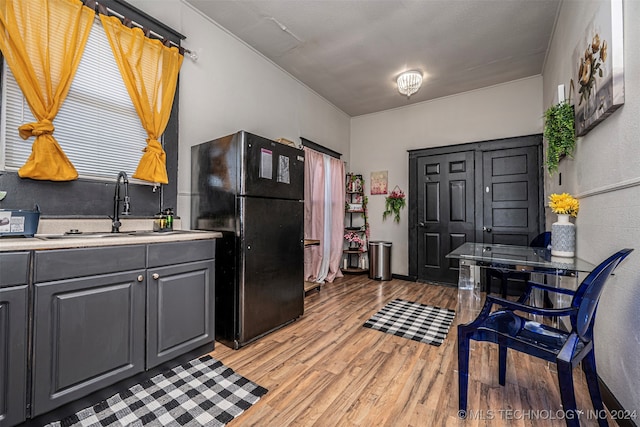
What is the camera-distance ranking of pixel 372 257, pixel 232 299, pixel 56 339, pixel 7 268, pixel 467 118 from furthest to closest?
pixel 372 257 → pixel 467 118 → pixel 232 299 → pixel 56 339 → pixel 7 268

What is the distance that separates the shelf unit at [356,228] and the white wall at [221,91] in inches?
62.5

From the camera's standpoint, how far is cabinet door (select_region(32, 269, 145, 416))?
1.38 m

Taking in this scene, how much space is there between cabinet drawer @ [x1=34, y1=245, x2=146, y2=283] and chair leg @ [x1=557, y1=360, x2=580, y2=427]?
225 cm

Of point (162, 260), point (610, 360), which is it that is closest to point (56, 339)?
point (162, 260)

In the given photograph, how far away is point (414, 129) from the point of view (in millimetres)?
4879

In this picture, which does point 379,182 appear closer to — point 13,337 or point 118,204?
point 118,204

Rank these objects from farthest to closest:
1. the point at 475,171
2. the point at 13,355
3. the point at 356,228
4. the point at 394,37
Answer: the point at 356,228
the point at 475,171
the point at 394,37
the point at 13,355

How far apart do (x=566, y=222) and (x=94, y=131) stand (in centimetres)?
362

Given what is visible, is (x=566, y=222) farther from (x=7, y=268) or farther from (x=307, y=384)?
A: (x=7, y=268)

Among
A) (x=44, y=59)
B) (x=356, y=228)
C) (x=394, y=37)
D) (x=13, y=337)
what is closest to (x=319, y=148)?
(x=356, y=228)

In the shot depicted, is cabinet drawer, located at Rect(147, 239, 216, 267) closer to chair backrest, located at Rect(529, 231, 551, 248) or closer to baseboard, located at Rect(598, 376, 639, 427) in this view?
baseboard, located at Rect(598, 376, 639, 427)

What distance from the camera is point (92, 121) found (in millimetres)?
2059

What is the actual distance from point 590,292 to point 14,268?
2.65m

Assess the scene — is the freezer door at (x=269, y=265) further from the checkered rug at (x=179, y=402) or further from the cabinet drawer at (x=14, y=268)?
the cabinet drawer at (x=14, y=268)
